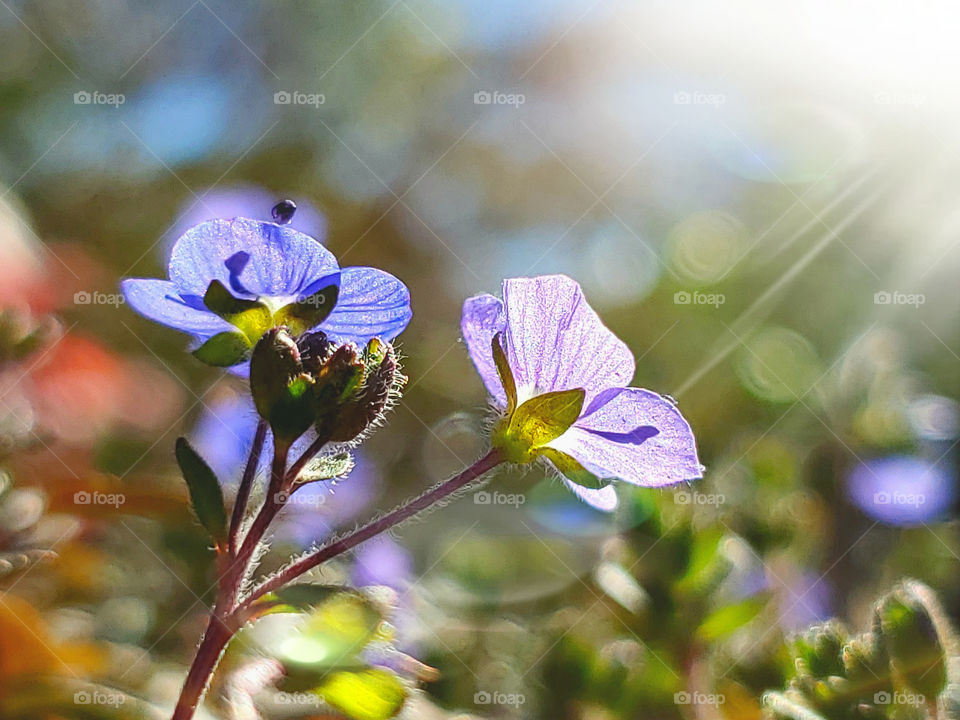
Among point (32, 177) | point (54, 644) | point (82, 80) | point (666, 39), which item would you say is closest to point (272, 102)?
point (82, 80)

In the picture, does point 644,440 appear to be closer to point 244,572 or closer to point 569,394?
point 569,394

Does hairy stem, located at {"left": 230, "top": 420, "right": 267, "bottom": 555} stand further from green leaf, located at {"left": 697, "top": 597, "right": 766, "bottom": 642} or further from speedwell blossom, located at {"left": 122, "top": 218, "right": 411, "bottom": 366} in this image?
green leaf, located at {"left": 697, "top": 597, "right": 766, "bottom": 642}

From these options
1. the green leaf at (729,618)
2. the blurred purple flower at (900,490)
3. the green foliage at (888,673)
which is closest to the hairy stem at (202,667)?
the green foliage at (888,673)

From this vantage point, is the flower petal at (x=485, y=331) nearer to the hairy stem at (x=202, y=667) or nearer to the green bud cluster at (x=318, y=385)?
the green bud cluster at (x=318, y=385)

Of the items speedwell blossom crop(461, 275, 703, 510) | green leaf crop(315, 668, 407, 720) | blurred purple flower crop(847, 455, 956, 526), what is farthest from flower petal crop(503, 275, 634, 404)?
blurred purple flower crop(847, 455, 956, 526)

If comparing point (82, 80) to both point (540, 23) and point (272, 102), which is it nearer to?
point (272, 102)

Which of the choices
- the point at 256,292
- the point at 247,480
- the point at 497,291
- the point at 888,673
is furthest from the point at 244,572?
the point at 497,291
